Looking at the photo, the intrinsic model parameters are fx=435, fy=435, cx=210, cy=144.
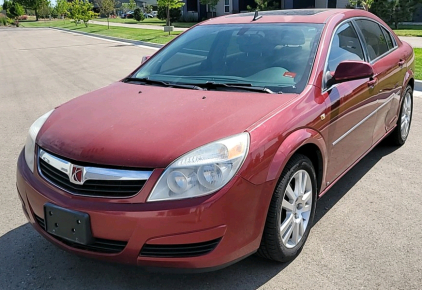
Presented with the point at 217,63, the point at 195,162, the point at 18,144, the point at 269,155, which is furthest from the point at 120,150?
the point at 18,144

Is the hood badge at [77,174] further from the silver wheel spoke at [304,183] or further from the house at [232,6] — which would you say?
the house at [232,6]

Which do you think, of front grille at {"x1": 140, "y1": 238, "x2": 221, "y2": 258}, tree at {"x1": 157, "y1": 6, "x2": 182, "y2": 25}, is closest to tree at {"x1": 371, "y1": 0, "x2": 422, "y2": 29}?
tree at {"x1": 157, "y1": 6, "x2": 182, "y2": 25}

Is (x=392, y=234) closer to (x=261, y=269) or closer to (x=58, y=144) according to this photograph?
(x=261, y=269)

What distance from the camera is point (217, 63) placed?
3.70 meters

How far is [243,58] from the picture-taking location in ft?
11.8

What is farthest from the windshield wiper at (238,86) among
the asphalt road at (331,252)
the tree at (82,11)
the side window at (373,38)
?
the tree at (82,11)

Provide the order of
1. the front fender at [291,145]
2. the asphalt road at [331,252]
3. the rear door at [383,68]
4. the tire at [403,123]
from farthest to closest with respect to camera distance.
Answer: the tire at [403,123] → the rear door at [383,68] → the asphalt road at [331,252] → the front fender at [291,145]

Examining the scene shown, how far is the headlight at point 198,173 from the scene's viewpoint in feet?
7.72

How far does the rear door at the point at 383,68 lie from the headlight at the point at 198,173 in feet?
7.36

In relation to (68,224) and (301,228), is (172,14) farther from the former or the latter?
(68,224)

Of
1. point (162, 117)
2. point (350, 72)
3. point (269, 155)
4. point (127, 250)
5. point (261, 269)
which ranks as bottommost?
point (261, 269)

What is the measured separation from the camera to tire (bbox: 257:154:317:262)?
2.70 m

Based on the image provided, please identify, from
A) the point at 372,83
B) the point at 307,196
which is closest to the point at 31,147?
the point at 307,196

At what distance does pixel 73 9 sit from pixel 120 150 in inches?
1769
